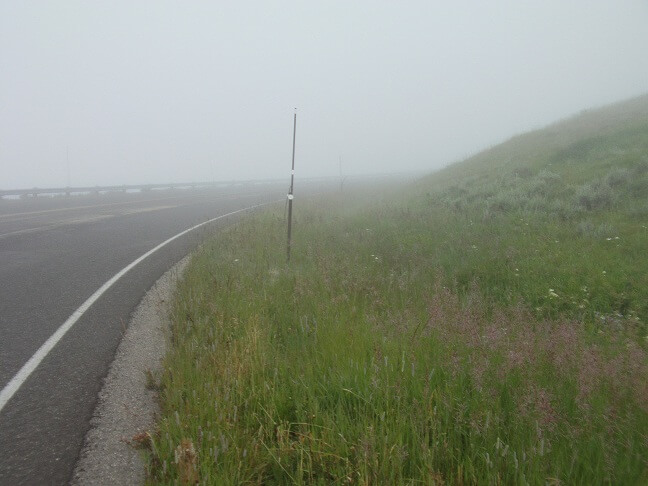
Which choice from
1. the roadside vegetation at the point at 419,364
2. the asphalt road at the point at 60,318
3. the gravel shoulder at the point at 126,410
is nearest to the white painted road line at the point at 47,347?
the asphalt road at the point at 60,318

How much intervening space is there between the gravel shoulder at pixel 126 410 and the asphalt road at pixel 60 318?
0.31 feet

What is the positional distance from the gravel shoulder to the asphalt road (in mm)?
94

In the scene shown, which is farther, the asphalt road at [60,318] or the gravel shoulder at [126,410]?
the asphalt road at [60,318]

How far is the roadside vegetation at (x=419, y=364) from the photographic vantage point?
281cm

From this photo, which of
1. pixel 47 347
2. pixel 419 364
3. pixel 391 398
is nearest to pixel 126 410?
pixel 47 347

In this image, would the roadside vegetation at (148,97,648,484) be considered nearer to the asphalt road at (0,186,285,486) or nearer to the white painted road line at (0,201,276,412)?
the asphalt road at (0,186,285,486)

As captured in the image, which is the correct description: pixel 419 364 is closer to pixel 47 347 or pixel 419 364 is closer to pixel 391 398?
pixel 391 398

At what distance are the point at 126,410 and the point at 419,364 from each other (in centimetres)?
243

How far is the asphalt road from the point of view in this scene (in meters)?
3.33

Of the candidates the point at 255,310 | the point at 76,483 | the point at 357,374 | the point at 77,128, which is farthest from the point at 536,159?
the point at 77,128

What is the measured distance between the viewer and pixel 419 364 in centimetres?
378

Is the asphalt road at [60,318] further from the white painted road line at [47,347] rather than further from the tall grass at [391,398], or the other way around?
the tall grass at [391,398]

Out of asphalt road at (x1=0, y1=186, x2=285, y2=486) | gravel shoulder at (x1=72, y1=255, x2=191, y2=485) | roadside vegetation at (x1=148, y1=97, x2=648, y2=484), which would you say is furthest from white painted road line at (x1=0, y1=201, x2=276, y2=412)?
roadside vegetation at (x1=148, y1=97, x2=648, y2=484)

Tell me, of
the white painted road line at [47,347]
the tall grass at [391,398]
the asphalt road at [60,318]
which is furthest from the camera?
the white painted road line at [47,347]
